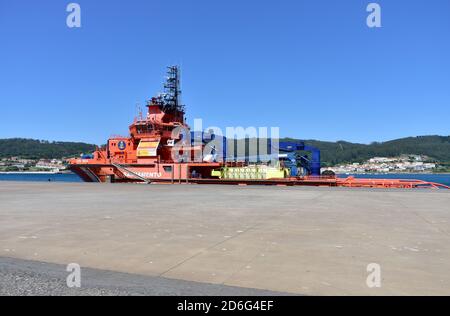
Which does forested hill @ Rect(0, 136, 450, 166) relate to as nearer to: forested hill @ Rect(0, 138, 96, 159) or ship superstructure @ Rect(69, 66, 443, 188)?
forested hill @ Rect(0, 138, 96, 159)

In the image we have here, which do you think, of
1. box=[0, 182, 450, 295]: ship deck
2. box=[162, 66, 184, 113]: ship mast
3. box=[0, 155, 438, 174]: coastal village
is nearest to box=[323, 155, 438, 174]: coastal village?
box=[0, 155, 438, 174]: coastal village

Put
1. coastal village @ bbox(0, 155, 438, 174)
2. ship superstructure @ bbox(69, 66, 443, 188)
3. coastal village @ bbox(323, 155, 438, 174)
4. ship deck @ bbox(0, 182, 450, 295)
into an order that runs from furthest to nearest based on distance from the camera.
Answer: coastal village @ bbox(0, 155, 438, 174) → coastal village @ bbox(323, 155, 438, 174) → ship superstructure @ bbox(69, 66, 443, 188) → ship deck @ bbox(0, 182, 450, 295)

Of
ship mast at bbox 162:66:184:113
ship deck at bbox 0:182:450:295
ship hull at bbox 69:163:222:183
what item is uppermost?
ship mast at bbox 162:66:184:113

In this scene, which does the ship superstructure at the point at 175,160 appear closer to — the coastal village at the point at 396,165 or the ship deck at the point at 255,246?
the ship deck at the point at 255,246

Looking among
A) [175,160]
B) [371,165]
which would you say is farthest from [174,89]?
[371,165]

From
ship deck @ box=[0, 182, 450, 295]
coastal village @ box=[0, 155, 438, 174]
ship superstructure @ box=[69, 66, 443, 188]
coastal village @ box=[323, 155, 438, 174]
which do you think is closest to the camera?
ship deck @ box=[0, 182, 450, 295]

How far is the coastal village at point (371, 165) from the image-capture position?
146500mm

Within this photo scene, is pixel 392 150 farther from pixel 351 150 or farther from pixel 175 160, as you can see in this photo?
pixel 175 160

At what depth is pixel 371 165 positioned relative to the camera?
155125mm

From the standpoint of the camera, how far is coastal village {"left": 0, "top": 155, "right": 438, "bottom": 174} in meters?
146
